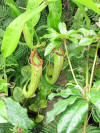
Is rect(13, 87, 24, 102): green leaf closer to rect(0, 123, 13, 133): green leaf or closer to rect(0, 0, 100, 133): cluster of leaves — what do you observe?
rect(0, 0, 100, 133): cluster of leaves

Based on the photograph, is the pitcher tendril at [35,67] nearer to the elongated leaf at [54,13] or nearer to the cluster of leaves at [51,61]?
the cluster of leaves at [51,61]

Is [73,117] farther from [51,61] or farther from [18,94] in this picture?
[18,94]

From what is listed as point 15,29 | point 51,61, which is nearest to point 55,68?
point 51,61

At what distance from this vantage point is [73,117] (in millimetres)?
625

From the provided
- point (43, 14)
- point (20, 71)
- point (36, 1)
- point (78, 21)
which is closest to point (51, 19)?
point (36, 1)

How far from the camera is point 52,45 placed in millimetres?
737

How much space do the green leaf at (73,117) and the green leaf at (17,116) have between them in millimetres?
283

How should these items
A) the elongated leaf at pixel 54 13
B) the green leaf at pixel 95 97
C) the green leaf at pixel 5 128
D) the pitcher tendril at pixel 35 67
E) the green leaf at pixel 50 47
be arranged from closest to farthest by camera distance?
1. the green leaf at pixel 95 97
2. the green leaf at pixel 50 47
3. the elongated leaf at pixel 54 13
4. the pitcher tendril at pixel 35 67
5. the green leaf at pixel 5 128

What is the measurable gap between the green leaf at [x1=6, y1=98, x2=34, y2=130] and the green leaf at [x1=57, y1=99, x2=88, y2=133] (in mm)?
283

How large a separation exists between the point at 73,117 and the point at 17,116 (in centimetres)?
35

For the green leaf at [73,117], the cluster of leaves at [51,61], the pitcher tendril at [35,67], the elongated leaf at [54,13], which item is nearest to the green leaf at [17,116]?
the cluster of leaves at [51,61]

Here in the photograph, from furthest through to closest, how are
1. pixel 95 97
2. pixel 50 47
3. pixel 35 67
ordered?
pixel 35 67, pixel 50 47, pixel 95 97

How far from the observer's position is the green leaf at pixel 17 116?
0.87m

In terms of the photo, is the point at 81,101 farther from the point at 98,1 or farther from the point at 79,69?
the point at 98,1
